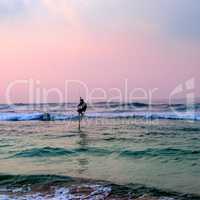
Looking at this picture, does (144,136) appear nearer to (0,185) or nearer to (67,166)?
(67,166)

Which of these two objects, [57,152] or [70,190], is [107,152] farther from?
[70,190]

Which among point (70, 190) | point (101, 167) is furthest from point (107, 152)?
point (70, 190)

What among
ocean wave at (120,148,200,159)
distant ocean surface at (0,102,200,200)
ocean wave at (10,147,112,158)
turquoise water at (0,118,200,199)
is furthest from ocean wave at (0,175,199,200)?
ocean wave at (120,148,200,159)

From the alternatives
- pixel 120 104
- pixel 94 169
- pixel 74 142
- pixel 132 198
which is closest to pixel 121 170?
pixel 94 169

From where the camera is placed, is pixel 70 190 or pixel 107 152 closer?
pixel 70 190

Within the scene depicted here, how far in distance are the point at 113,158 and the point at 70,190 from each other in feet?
12.7

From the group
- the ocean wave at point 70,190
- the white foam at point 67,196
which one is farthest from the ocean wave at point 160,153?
the white foam at point 67,196

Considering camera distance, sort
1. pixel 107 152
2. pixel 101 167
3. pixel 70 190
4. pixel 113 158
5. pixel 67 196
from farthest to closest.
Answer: pixel 107 152
pixel 113 158
pixel 101 167
pixel 70 190
pixel 67 196

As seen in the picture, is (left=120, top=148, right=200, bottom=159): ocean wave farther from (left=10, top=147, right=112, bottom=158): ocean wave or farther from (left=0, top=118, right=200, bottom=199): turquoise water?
(left=10, top=147, right=112, bottom=158): ocean wave

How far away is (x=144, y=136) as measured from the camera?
17828 mm

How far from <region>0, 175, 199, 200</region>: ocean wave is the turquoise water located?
189mm

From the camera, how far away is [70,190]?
866cm

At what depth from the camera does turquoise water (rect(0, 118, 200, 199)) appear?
9516 millimetres

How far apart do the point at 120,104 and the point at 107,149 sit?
121 ft
